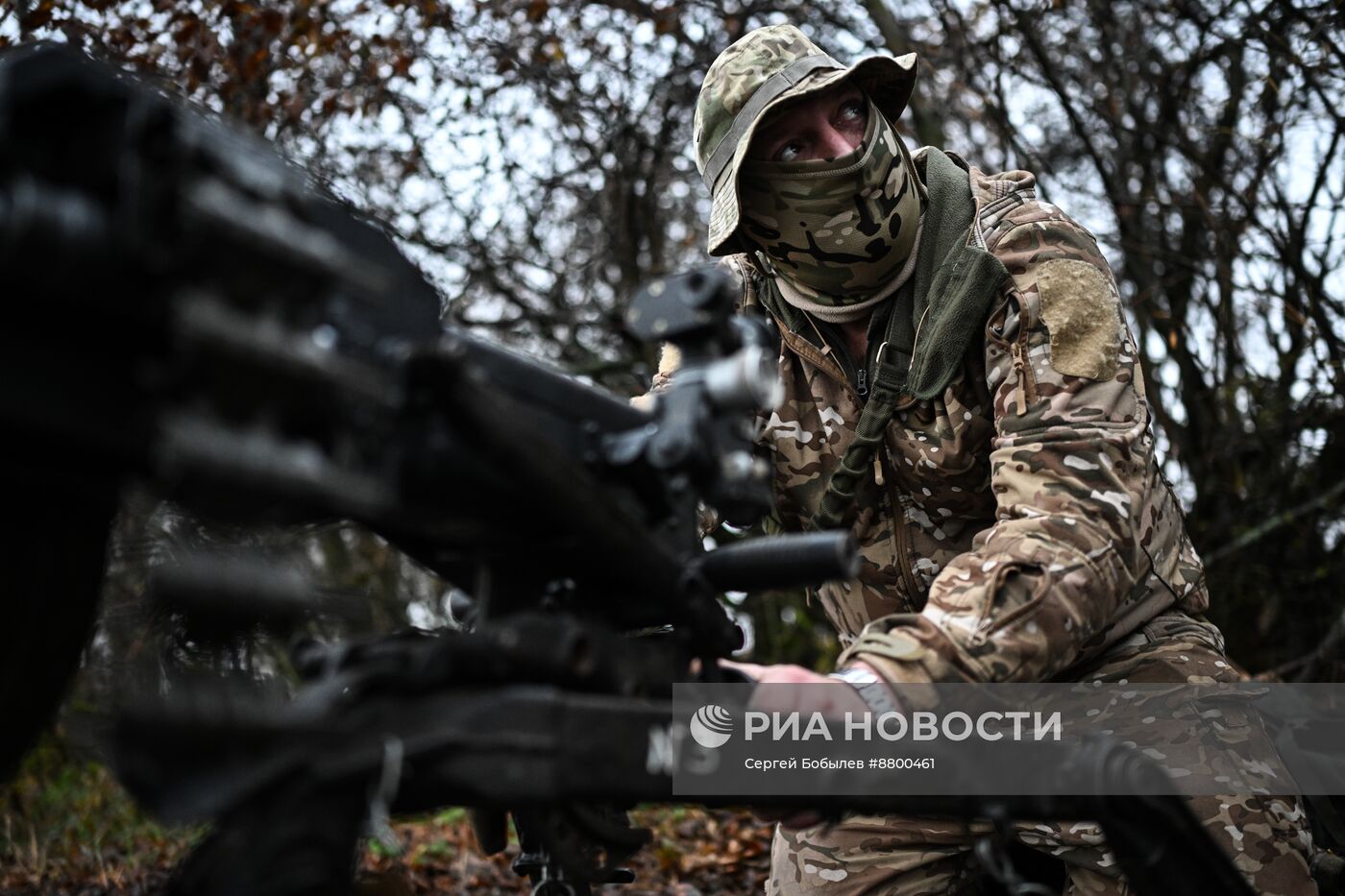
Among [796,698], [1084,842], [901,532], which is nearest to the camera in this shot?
[796,698]

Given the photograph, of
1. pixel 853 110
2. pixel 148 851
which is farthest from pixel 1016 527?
pixel 148 851

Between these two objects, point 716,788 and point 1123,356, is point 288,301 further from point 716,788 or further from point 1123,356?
point 1123,356

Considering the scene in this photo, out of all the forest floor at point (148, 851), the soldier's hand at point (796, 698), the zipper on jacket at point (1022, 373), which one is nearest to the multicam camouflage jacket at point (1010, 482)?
the zipper on jacket at point (1022, 373)

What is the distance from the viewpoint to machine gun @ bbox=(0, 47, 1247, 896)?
1.26 metres

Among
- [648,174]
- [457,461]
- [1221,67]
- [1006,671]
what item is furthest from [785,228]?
[1221,67]

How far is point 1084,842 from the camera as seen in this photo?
3074 mm

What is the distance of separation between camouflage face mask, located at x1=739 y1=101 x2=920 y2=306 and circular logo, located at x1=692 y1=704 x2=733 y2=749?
55.8 inches

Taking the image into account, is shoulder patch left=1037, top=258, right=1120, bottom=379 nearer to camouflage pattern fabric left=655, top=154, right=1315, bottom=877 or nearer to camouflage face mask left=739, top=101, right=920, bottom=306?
camouflage pattern fabric left=655, top=154, right=1315, bottom=877

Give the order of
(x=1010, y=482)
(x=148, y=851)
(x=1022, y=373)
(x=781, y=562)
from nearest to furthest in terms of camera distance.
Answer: (x=781, y=562)
(x=1010, y=482)
(x=1022, y=373)
(x=148, y=851)

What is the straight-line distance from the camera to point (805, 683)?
204 cm

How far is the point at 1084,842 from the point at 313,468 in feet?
7.99

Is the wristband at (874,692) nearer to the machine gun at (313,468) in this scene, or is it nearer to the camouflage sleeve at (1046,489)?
the camouflage sleeve at (1046,489)

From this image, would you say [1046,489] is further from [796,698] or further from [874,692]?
[796,698]

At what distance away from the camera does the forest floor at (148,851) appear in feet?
16.6
